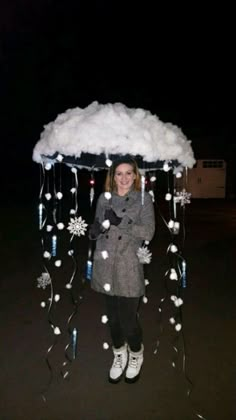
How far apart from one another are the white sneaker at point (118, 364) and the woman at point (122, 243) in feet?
0.12

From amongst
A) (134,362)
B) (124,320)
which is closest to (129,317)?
(124,320)

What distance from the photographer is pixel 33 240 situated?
38.5 ft

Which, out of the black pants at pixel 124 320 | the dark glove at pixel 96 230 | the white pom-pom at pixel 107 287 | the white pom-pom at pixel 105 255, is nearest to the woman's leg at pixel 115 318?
the black pants at pixel 124 320

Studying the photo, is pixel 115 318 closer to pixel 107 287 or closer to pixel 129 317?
pixel 129 317

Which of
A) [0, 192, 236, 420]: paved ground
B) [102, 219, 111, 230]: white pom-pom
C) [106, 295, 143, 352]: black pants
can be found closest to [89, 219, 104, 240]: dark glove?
[102, 219, 111, 230]: white pom-pom

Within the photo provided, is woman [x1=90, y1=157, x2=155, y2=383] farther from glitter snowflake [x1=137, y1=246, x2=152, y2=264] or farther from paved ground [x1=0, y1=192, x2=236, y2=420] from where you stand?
paved ground [x1=0, y1=192, x2=236, y2=420]

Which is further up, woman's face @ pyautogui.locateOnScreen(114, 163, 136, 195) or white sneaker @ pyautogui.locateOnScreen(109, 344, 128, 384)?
woman's face @ pyautogui.locateOnScreen(114, 163, 136, 195)

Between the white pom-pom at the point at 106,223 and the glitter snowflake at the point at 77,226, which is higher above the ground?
the white pom-pom at the point at 106,223

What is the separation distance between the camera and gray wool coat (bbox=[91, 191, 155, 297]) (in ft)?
11.3

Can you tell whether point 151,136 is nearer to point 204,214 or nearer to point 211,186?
point 204,214

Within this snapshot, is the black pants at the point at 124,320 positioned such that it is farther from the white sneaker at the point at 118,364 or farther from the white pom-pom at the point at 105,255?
the white pom-pom at the point at 105,255

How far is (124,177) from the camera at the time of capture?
3.54 meters

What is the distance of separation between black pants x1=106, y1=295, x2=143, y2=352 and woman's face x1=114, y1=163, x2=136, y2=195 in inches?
36.0

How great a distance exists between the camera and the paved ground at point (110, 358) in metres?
3.28
